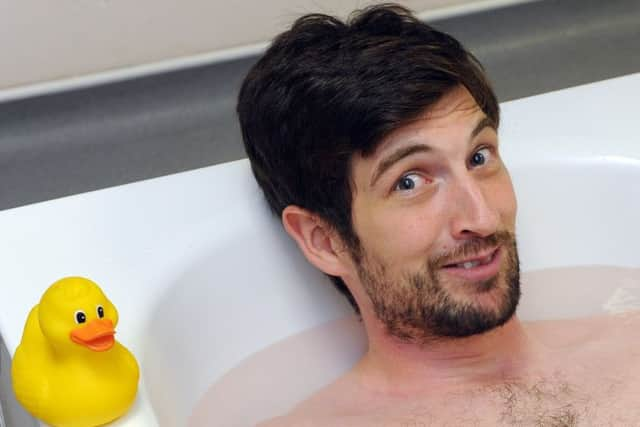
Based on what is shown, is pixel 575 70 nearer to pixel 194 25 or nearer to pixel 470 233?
pixel 194 25

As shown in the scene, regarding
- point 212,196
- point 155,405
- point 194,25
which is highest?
point 194,25

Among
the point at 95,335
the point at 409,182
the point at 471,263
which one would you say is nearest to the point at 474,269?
the point at 471,263

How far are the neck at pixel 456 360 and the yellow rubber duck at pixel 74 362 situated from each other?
1.22 ft

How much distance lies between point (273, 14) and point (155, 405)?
99 cm

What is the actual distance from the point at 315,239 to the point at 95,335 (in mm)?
386

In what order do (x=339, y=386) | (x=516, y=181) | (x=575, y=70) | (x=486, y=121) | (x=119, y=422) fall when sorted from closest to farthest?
(x=119, y=422)
(x=486, y=121)
(x=339, y=386)
(x=516, y=181)
(x=575, y=70)

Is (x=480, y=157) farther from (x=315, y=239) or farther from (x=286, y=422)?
(x=286, y=422)

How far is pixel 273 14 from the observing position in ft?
6.35

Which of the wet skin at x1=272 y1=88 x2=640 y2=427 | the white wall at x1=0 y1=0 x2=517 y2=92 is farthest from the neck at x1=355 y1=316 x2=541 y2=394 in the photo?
the white wall at x1=0 y1=0 x2=517 y2=92

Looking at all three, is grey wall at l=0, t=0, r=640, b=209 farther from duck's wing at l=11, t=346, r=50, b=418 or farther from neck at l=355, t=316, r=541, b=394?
duck's wing at l=11, t=346, r=50, b=418

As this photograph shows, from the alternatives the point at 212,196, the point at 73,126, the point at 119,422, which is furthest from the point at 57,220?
the point at 73,126

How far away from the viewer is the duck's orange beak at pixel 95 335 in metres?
0.97

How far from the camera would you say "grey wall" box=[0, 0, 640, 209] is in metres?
1.99

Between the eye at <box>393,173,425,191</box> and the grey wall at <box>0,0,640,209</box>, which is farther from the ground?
the eye at <box>393,173,425,191</box>
